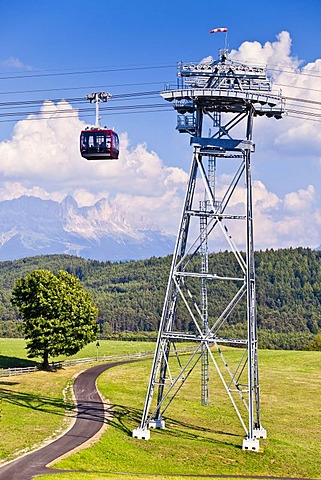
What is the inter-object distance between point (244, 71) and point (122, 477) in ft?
104

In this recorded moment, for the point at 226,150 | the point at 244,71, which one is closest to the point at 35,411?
the point at 226,150

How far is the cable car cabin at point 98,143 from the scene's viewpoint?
5697 centimetres

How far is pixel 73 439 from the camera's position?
5259cm

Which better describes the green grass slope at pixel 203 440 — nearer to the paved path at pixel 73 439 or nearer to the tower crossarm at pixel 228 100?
the paved path at pixel 73 439

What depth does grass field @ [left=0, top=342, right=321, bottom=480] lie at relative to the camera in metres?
47.5

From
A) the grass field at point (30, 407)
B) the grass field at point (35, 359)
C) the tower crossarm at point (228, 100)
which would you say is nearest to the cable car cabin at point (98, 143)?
the tower crossarm at point (228, 100)

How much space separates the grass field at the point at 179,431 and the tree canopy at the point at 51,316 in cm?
384

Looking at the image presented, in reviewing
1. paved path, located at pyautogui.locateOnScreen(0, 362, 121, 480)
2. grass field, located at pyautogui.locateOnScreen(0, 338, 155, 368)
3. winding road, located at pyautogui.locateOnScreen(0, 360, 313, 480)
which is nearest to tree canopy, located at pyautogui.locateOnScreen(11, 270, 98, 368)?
paved path, located at pyautogui.locateOnScreen(0, 362, 121, 480)

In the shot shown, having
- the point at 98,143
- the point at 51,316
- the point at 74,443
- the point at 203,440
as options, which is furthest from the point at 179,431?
the point at 51,316

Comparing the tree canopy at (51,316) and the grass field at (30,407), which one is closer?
the grass field at (30,407)

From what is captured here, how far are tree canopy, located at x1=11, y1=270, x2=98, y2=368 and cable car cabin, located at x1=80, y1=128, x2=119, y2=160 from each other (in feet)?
113

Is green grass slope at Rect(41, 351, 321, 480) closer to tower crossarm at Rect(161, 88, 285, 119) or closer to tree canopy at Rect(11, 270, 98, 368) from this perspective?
tree canopy at Rect(11, 270, 98, 368)

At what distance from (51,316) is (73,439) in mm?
36413

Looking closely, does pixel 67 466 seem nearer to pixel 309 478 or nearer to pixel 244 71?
pixel 309 478
